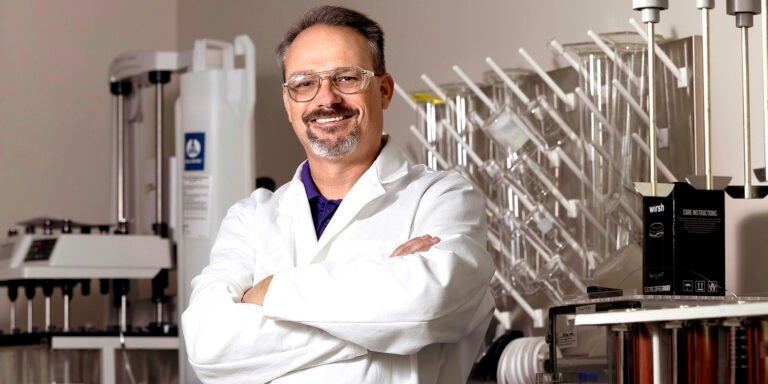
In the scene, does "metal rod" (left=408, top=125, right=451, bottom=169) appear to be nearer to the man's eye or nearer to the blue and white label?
the blue and white label

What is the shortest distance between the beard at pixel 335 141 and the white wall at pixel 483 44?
0.98 metres

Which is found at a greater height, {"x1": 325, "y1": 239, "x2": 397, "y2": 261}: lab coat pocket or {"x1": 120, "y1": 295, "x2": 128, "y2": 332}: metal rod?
{"x1": 325, "y1": 239, "x2": 397, "y2": 261}: lab coat pocket

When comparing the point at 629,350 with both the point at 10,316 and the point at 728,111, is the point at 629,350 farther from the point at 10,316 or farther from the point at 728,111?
the point at 10,316

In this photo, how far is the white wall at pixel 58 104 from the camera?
402 centimetres

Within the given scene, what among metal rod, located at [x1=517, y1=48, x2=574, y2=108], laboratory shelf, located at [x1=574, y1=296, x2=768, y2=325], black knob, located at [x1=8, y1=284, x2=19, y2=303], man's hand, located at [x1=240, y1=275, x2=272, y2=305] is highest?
metal rod, located at [x1=517, y1=48, x2=574, y2=108]

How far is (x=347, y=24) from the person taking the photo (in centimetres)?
198

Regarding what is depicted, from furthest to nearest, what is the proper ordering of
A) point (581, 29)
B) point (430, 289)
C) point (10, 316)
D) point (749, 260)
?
1. point (10, 316)
2. point (581, 29)
3. point (749, 260)
4. point (430, 289)

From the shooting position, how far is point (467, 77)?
318 cm

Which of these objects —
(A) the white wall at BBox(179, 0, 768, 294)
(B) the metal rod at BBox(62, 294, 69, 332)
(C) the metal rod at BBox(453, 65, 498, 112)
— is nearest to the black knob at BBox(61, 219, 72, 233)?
(B) the metal rod at BBox(62, 294, 69, 332)

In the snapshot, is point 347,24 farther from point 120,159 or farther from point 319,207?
point 120,159

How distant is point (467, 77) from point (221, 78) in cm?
78

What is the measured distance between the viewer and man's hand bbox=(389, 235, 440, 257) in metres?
1.76

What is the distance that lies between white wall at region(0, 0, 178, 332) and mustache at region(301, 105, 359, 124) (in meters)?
2.16

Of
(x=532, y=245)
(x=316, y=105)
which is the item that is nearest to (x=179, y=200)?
(x=532, y=245)
